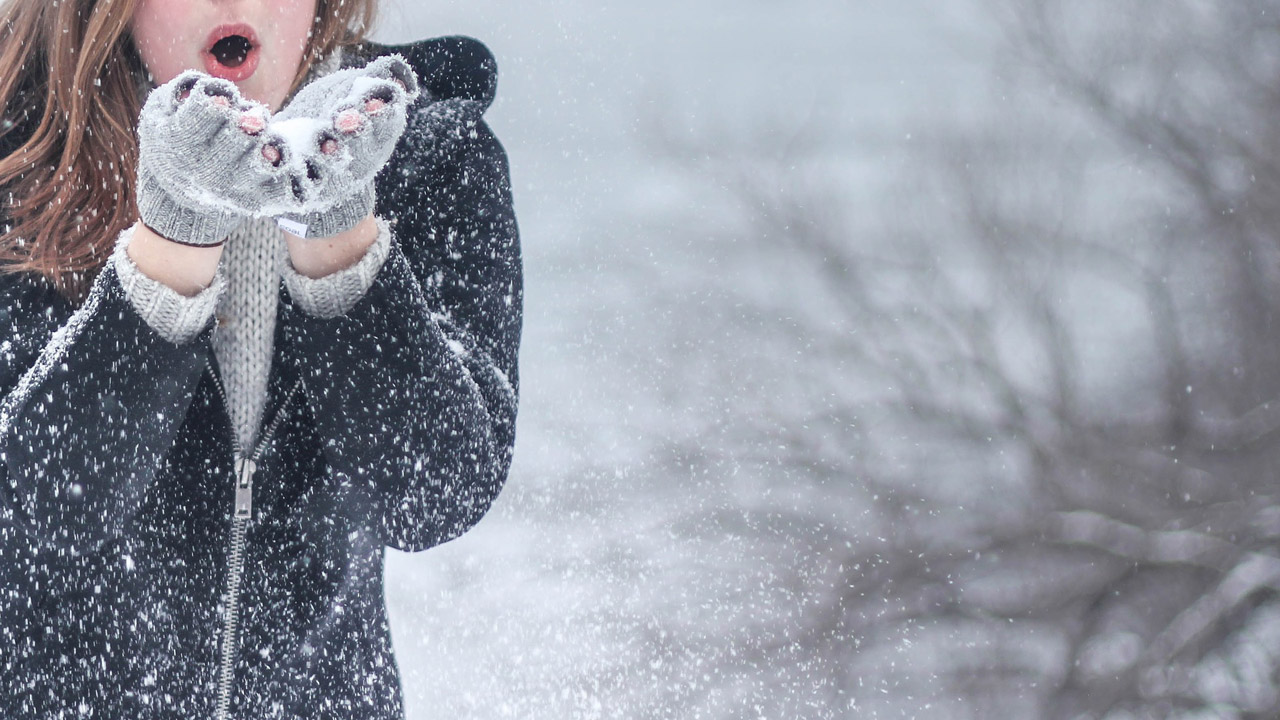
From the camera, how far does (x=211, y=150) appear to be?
0.68 meters

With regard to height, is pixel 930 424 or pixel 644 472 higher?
pixel 930 424

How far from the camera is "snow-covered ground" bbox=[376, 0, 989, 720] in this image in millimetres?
7895

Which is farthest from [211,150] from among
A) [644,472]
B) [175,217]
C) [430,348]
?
[644,472]

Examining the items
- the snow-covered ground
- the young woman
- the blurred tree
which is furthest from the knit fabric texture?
the blurred tree

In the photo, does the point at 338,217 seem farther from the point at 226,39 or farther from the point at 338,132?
the point at 226,39

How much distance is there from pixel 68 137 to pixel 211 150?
22cm

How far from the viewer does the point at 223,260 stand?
0.87 metres

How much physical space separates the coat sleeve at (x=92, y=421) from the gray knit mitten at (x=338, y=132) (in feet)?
0.41

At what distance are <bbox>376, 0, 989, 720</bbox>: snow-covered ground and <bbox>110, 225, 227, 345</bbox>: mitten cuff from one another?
4.84m

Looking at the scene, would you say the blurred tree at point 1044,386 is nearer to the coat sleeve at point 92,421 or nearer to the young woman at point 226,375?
the young woman at point 226,375

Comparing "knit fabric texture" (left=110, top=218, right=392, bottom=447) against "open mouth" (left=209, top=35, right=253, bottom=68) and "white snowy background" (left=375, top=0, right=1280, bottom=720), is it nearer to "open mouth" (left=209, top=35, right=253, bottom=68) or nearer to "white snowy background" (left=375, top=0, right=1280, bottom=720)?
"open mouth" (left=209, top=35, right=253, bottom=68)

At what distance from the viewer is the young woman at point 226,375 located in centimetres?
75

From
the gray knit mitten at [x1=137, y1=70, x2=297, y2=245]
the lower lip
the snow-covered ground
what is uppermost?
the gray knit mitten at [x1=137, y1=70, x2=297, y2=245]

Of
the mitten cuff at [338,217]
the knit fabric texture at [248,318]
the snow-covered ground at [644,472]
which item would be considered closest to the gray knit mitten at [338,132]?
the mitten cuff at [338,217]
